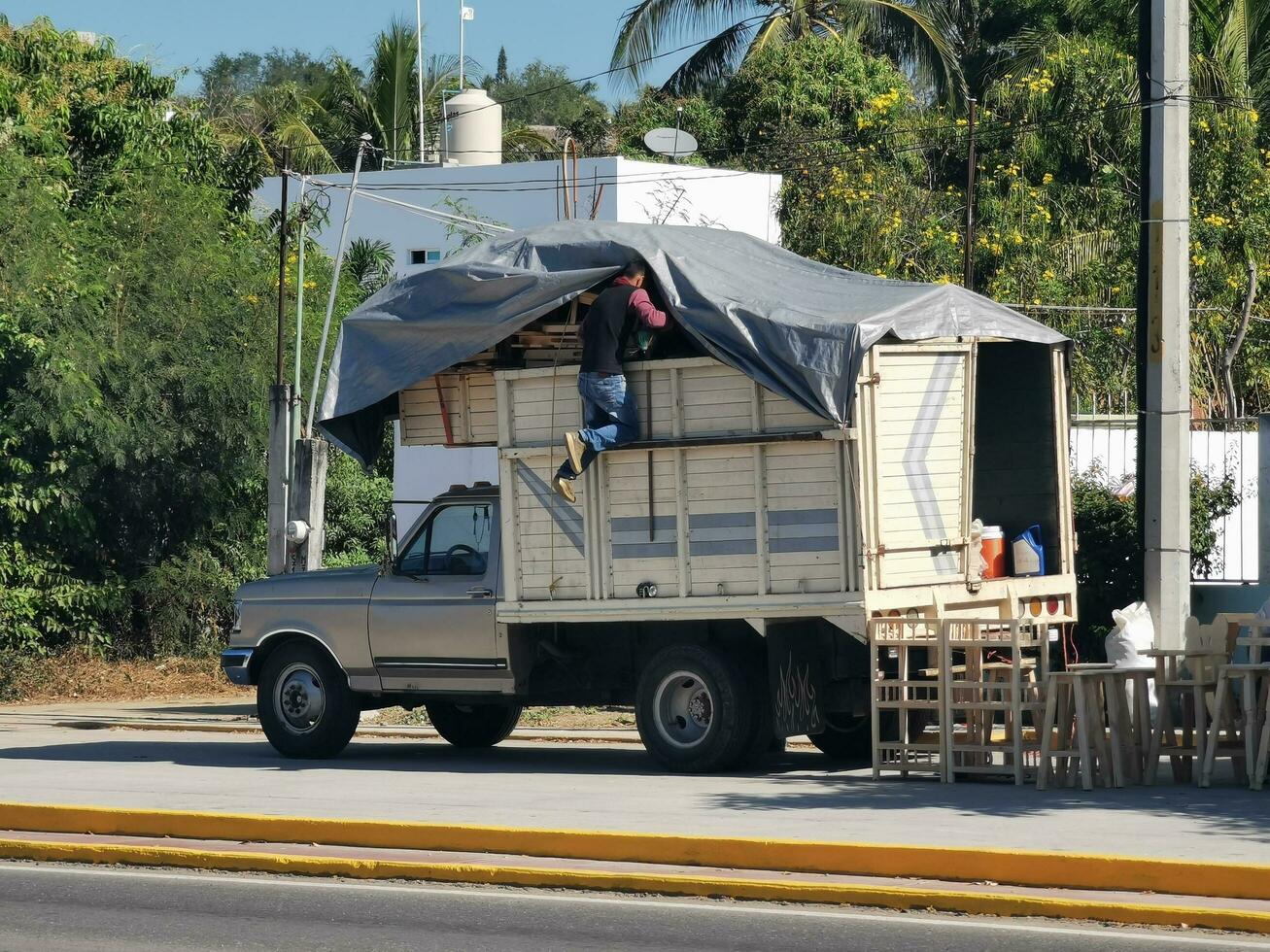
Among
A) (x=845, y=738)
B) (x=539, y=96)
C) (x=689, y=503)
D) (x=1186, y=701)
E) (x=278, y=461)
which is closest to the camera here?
(x=1186, y=701)

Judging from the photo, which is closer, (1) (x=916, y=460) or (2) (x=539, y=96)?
(1) (x=916, y=460)

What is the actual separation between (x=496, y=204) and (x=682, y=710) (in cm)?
1954

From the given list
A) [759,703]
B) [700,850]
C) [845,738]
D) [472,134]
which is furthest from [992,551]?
[472,134]

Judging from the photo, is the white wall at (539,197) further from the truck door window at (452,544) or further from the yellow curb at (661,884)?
the yellow curb at (661,884)

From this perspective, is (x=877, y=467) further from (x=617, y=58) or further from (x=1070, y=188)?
(x=617, y=58)

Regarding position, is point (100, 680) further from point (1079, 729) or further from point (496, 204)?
point (1079, 729)

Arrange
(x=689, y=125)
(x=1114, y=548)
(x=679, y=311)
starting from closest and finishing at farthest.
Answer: (x=679, y=311), (x=1114, y=548), (x=689, y=125)

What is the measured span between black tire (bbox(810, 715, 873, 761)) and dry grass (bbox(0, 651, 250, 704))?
32.8ft

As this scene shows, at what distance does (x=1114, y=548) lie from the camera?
17484 mm

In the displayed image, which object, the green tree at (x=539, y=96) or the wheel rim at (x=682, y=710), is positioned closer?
the wheel rim at (x=682, y=710)

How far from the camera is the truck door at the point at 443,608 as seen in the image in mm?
13359

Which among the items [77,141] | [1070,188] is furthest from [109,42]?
[1070,188]

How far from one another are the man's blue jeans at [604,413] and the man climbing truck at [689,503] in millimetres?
120

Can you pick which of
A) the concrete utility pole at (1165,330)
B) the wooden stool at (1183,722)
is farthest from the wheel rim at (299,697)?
the concrete utility pole at (1165,330)
